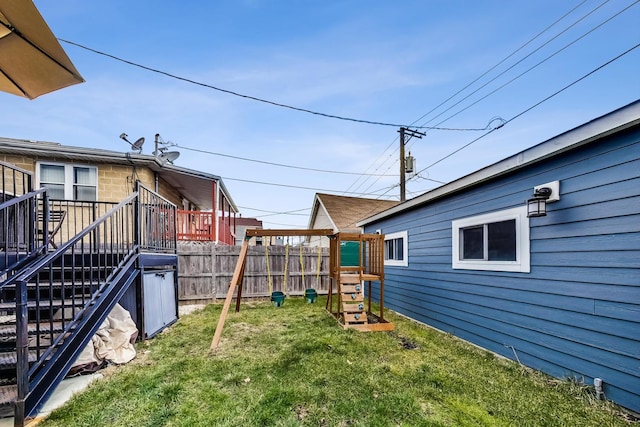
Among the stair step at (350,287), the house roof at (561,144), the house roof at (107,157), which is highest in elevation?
the house roof at (107,157)

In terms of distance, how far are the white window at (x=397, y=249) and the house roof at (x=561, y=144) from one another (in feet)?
7.09

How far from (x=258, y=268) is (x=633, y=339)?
7.61 metres

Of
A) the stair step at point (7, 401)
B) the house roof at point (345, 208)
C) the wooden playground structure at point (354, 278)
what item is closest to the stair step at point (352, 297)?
the wooden playground structure at point (354, 278)

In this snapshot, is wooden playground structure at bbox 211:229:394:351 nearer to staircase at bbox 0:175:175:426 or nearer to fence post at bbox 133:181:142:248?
fence post at bbox 133:181:142:248

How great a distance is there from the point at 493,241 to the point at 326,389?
9.87ft

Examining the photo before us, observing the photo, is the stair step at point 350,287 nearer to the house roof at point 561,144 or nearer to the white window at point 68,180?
the house roof at point 561,144

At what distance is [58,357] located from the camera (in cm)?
252

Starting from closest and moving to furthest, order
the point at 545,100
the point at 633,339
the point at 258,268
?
the point at 633,339, the point at 545,100, the point at 258,268

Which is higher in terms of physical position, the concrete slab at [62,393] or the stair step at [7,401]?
the stair step at [7,401]

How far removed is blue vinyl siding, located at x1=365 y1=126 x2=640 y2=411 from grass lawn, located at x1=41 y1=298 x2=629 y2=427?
258 millimetres

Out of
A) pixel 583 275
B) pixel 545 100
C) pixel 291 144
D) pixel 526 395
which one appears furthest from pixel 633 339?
pixel 291 144

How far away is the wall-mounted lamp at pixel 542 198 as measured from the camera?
3.21 metres

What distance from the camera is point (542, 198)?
10.7ft

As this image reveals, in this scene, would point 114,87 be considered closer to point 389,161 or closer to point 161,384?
point 161,384
